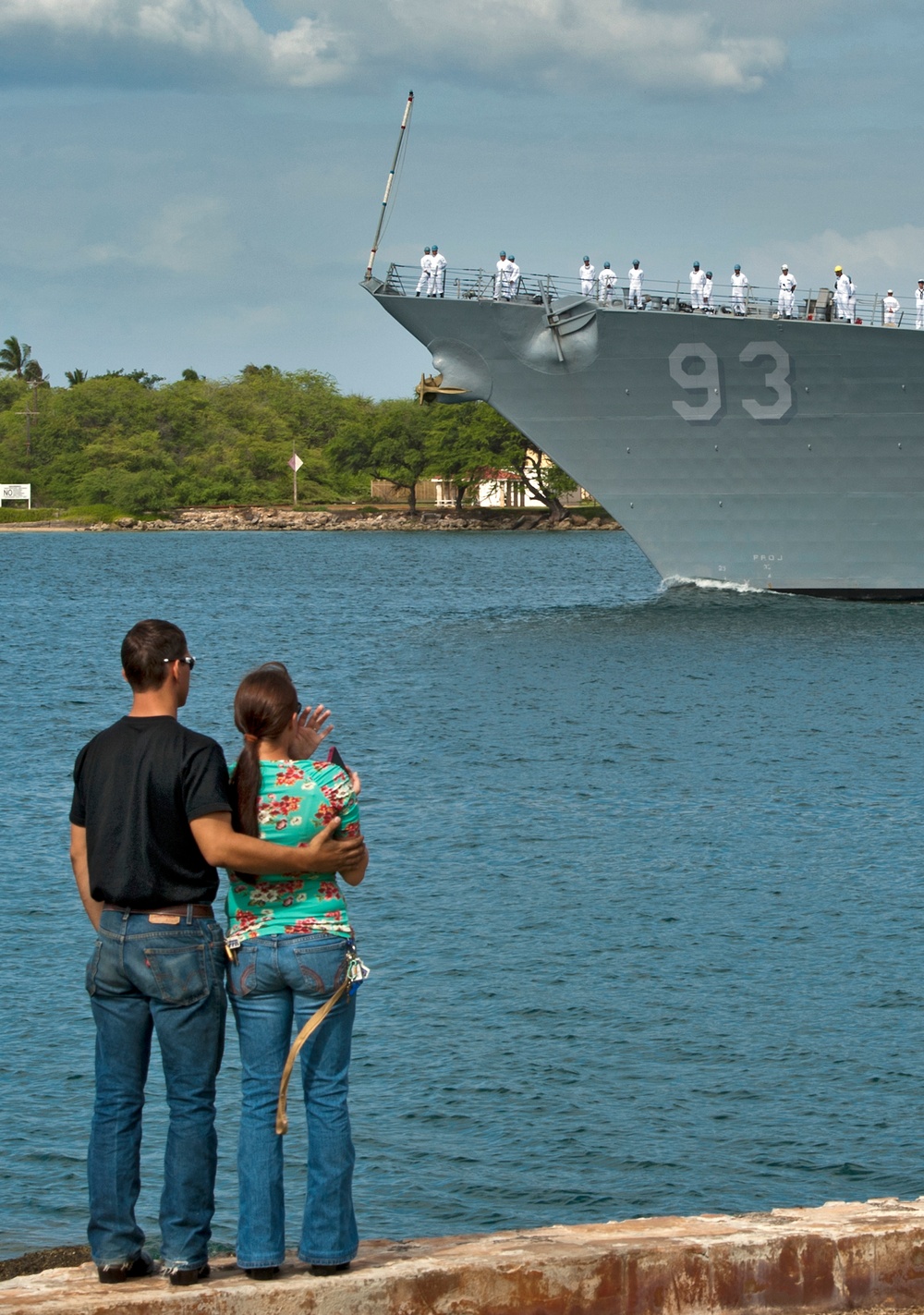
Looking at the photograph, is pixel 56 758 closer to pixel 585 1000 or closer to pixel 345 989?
pixel 585 1000

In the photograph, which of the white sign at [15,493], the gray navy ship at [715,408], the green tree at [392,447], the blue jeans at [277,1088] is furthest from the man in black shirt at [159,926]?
the white sign at [15,493]

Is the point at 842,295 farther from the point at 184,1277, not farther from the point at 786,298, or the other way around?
the point at 184,1277

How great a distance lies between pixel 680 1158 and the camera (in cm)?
881

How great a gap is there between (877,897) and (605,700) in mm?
14578

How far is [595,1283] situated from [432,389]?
36320 mm

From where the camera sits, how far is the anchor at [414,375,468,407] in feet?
131

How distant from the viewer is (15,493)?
14425 centimetres

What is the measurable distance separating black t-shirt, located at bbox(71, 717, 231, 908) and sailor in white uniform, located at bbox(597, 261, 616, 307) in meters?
35.9

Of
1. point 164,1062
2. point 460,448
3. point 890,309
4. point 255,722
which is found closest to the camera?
point 255,722

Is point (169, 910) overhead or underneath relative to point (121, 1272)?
overhead

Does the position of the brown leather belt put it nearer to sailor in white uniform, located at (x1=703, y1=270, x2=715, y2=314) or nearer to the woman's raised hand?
the woman's raised hand

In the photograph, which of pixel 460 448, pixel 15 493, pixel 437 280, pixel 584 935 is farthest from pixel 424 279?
pixel 15 493

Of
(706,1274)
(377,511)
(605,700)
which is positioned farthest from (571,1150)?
(377,511)

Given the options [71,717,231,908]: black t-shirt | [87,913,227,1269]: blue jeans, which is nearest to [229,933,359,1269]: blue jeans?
[87,913,227,1269]: blue jeans
